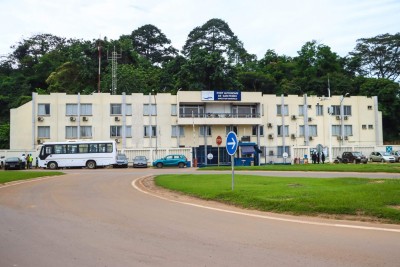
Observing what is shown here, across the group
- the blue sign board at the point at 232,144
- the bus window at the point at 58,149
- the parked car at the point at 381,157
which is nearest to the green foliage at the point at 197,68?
the parked car at the point at 381,157

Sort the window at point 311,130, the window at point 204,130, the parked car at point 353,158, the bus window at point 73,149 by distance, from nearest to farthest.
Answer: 1. the bus window at point 73,149
2. the parked car at point 353,158
3. the window at point 204,130
4. the window at point 311,130

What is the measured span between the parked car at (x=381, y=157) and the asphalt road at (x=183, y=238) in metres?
44.7

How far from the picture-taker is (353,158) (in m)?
51.0

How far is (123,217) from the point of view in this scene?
11203 millimetres

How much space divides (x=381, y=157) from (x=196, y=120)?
2376 cm

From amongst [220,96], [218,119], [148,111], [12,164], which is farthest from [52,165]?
[220,96]

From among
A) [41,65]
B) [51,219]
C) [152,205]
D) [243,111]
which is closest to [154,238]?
[51,219]

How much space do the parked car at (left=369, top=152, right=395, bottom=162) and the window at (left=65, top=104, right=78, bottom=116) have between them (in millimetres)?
38564

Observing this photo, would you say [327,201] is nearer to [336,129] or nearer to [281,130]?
[281,130]

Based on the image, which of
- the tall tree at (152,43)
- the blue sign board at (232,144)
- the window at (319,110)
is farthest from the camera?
the tall tree at (152,43)

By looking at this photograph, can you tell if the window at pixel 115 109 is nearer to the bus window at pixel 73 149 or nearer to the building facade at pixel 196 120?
the building facade at pixel 196 120

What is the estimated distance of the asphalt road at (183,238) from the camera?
675 cm

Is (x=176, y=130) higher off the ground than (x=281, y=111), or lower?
lower

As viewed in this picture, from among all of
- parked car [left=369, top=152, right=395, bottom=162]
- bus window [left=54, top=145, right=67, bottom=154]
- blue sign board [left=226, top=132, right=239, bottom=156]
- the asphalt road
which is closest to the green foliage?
parked car [left=369, top=152, right=395, bottom=162]
